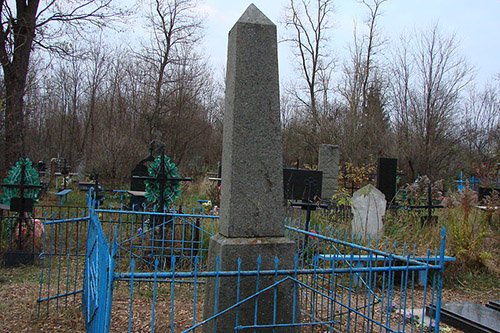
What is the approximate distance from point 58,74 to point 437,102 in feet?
73.0

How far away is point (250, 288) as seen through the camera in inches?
139

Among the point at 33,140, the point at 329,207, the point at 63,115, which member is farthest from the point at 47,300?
the point at 63,115

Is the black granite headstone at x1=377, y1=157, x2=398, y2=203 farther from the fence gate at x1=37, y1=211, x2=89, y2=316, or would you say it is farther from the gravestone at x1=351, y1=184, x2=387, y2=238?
the fence gate at x1=37, y1=211, x2=89, y2=316

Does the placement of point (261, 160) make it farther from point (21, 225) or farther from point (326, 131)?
point (326, 131)

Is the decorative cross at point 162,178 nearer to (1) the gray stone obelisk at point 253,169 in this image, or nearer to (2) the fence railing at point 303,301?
(2) the fence railing at point 303,301

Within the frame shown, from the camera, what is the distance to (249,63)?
3818mm

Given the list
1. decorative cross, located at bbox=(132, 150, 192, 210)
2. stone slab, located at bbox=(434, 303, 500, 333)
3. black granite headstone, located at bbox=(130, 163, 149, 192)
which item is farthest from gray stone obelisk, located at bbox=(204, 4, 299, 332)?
black granite headstone, located at bbox=(130, 163, 149, 192)

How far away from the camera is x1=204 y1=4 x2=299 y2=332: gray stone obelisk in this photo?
366 centimetres

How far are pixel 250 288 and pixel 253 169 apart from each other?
98cm

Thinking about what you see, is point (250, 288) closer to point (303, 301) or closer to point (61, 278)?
point (303, 301)

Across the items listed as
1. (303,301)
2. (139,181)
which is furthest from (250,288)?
(139,181)

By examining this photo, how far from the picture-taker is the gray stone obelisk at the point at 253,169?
3.66 meters

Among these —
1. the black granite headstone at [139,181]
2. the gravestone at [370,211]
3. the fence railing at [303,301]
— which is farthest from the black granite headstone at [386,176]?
the black granite headstone at [139,181]

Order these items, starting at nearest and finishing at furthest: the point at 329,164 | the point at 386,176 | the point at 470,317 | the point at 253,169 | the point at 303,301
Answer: the point at 253,169 → the point at 470,317 → the point at 303,301 → the point at 386,176 → the point at 329,164
